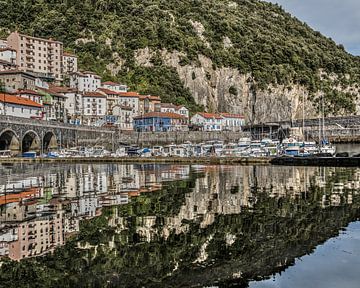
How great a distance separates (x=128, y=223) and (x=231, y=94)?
4732 inches

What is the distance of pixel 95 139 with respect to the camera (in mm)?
88188

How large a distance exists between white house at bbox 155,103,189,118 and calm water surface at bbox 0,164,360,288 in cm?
9077

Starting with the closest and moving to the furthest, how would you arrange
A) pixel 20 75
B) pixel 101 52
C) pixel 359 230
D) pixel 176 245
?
pixel 176 245 < pixel 359 230 < pixel 20 75 < pixel 101 52

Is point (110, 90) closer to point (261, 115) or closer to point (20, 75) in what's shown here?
point (20, 75)

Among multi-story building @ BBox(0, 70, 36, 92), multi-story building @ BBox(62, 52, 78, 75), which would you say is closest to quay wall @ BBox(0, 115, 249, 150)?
multi-story building @ BBox(0, 70, 36, 92)

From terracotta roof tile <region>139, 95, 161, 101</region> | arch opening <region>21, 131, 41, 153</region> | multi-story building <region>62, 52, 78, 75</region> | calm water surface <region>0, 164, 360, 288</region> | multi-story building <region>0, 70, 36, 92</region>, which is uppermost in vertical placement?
multi-story building <region>62, 52, 78, 75</region>

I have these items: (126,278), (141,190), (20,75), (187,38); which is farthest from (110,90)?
(126,278)

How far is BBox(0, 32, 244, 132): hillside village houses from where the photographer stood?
104 metres

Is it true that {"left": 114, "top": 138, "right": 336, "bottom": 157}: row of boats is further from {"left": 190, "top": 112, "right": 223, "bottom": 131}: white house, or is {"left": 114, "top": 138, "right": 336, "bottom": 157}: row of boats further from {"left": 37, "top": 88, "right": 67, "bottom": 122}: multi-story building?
{"left": 190, "top": 112, "right": 223, "bottom": 131}: white house

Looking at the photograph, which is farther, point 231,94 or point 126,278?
point 231,94

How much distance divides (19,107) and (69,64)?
41565mm

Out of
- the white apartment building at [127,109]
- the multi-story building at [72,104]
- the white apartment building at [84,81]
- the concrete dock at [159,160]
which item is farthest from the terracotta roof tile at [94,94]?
the concrete dock at [159,160]

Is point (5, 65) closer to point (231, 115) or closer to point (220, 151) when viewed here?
point (231, 115)

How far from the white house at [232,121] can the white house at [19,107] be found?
4995 cm
